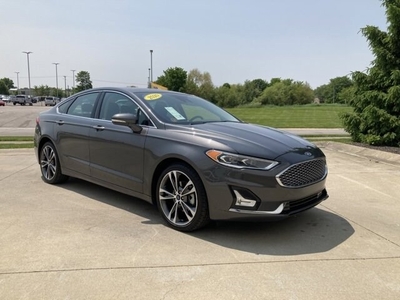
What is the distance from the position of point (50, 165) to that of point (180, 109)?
258cm

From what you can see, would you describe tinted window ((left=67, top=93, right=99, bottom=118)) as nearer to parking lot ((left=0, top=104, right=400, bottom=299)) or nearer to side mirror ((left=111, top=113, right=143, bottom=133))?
side mirror ((left=111, top=113, right=143, bottom=133))

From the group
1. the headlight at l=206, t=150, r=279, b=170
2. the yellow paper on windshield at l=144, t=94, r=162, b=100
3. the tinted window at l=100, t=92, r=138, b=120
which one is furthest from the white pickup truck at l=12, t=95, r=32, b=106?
the headlight at l=206, t=150, r=279, b=170

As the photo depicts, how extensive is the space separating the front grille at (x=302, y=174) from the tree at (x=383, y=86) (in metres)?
7.59

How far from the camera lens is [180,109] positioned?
4680mm

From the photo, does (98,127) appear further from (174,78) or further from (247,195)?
(174,78)

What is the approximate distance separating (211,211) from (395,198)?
3396mm

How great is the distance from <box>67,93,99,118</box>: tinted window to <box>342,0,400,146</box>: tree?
337 inches

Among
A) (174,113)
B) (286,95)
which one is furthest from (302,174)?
(286,95)

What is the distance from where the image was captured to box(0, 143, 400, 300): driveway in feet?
9.20

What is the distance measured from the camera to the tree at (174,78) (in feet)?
211

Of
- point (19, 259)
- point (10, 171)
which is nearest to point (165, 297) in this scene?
point (19, 259)

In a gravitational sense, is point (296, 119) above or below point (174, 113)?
below

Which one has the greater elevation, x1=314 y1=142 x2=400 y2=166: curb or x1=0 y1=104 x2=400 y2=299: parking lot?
x1=314 y1=142 x2=400 y2=166: curb

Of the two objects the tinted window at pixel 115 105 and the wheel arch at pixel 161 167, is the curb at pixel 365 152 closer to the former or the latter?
the wheel arch at pixel 161 167
